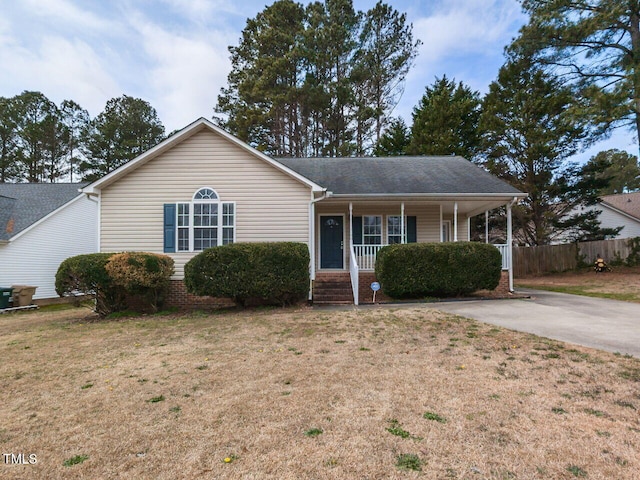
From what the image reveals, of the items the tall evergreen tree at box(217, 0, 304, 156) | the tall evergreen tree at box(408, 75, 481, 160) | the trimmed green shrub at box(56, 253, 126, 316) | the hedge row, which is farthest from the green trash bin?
the tall evergreen tree at box(408, 75, 481, 160)

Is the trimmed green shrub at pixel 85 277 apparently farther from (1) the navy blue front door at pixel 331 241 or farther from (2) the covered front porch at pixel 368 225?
(1) the navy blue front door at pixel 331 241

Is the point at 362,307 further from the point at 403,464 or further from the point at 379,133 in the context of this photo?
the point at 379,133

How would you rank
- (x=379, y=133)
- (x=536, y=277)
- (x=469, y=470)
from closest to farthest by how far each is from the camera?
(x=469, y=470)
(x=536, y=277)
(x=379, y=133)

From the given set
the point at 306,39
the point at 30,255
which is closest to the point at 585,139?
the point at 306,39

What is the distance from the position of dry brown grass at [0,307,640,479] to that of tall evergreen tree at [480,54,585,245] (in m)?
18.7

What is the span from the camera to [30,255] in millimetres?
15086

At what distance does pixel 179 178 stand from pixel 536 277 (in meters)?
19.4

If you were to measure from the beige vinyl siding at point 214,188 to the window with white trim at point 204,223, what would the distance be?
190mm

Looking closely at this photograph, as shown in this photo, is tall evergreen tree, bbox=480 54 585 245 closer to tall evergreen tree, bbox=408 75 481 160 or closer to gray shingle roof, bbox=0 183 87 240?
tall evergreen tree, bbox=408 75 481 160

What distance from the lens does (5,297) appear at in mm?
13438

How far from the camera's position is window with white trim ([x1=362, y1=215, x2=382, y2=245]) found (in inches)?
523

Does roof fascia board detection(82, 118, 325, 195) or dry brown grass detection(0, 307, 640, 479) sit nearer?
dry brown grass detection(0, 307, 640, 479)

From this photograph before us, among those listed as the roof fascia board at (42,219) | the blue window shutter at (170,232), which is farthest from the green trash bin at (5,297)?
the blue window shutter at (170,232)

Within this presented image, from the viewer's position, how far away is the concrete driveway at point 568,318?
560cm
